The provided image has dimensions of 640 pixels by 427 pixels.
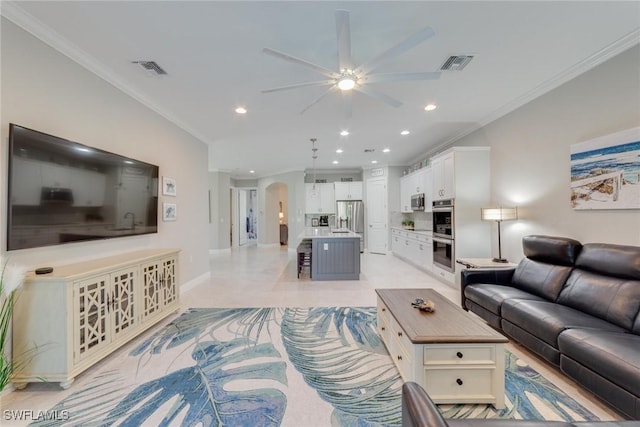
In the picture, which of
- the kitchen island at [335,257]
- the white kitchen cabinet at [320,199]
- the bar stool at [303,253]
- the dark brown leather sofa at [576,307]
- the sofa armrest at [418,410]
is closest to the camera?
the sofa armrest at [418,410]

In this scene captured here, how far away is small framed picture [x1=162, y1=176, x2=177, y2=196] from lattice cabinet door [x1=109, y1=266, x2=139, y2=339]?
1.57 metres

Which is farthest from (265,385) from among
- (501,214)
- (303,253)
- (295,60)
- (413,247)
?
(413,247)

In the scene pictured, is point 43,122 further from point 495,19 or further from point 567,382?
point 567,382

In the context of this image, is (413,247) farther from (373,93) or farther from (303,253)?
(373,93)

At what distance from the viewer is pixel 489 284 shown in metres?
3.11

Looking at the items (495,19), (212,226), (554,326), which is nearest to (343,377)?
(554,326)

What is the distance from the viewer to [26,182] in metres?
Result: 1.96

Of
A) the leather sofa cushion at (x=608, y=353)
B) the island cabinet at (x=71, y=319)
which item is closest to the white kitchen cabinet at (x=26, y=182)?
the island cabinet at (x=71, y=319)

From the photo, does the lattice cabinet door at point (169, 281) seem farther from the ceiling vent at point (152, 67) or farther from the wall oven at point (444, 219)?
the wall oven at point (444, 219)

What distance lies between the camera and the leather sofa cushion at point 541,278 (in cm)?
257

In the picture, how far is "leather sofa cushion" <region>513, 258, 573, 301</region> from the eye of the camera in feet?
8.43

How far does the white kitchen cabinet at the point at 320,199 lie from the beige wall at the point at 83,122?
15.5 feet

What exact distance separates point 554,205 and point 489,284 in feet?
4.20

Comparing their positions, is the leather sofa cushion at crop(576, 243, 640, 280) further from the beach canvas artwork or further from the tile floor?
the tile floor
